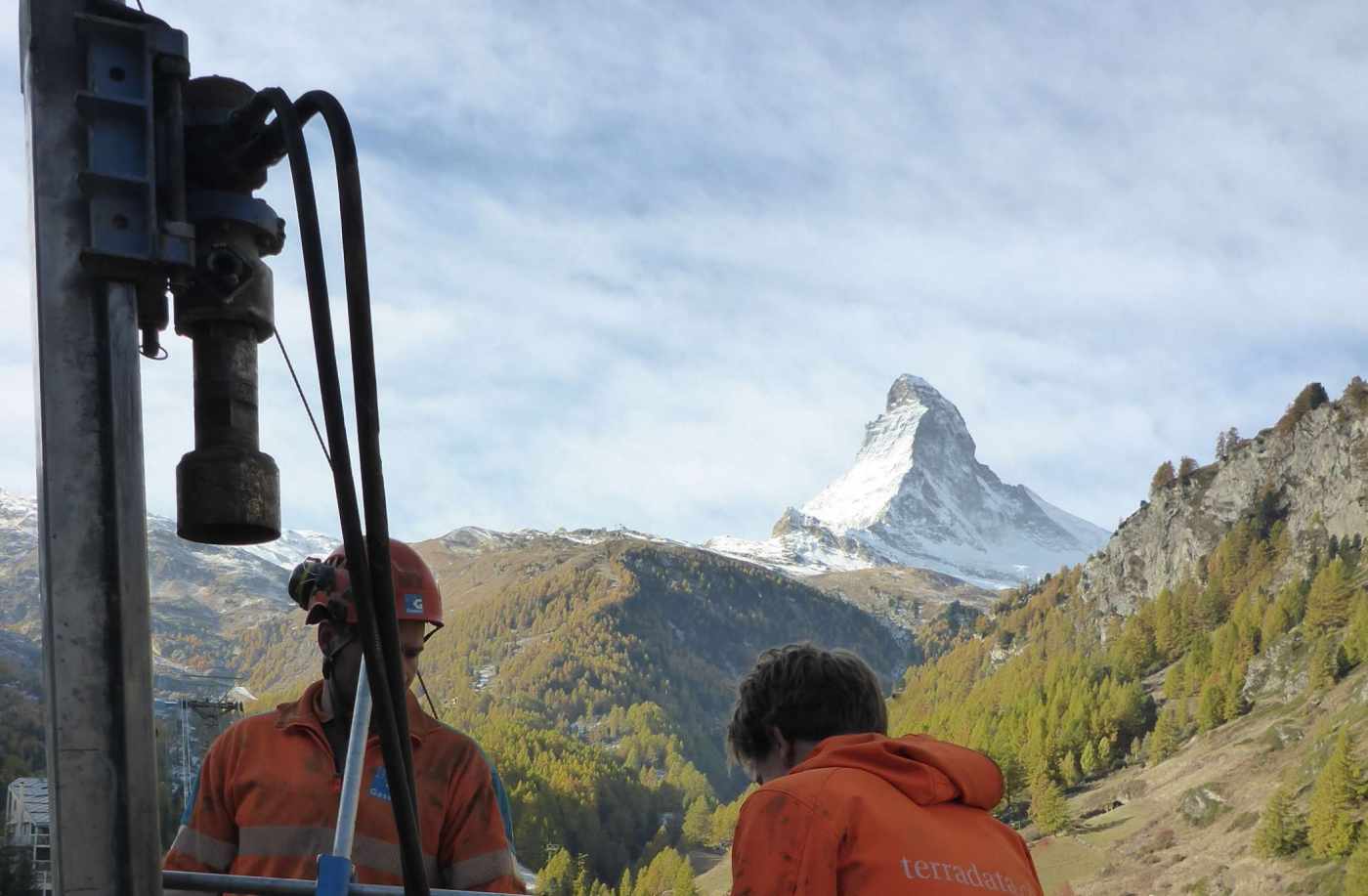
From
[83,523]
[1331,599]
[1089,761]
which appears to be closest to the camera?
[83,523]

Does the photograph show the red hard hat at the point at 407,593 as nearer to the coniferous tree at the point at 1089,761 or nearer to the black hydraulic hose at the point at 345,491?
the black hydraulic hose at the point at 345,491

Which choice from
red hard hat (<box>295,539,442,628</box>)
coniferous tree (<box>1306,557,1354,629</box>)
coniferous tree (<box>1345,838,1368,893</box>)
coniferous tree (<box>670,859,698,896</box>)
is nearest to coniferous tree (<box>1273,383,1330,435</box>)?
coniferous tree (<box>1306,557,1354,629</box>)

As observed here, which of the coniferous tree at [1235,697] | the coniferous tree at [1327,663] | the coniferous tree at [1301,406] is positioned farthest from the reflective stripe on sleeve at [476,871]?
the coniferous tree at [1301,406]

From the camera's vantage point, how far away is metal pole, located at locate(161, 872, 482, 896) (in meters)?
2.61

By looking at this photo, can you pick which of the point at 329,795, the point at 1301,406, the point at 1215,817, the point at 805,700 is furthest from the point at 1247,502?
the point at 329,795

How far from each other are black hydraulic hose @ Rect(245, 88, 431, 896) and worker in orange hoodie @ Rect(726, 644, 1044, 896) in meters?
0.73

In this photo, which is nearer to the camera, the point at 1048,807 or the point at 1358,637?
the point at 1358,637

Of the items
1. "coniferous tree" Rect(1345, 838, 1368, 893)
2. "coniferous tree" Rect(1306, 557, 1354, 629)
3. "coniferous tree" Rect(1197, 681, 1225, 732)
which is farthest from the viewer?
"coniferous tree" Rect(1197, 681, 1225, 732)

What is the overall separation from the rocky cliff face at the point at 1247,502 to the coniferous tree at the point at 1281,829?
41.3 metres

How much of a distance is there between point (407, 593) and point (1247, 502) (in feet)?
507

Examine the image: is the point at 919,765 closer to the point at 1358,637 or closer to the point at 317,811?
the point at 317,811

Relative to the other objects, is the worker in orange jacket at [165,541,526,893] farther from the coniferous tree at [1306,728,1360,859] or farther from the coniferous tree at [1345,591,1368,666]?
the coniferous tree at [1345,591,1368,666]

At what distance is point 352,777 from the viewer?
9.15 feet

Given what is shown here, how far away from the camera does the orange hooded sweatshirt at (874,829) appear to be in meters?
2.86
